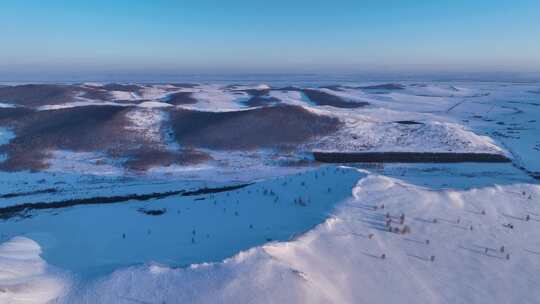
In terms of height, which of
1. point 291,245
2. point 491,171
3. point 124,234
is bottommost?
point 491,171

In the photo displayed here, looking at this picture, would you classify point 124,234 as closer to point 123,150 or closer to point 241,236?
point 241,236

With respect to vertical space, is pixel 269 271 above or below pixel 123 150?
above

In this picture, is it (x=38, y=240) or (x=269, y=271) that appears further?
(x=38, y=240)

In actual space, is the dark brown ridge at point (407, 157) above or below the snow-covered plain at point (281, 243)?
below

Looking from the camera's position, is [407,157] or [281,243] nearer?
[281,243]

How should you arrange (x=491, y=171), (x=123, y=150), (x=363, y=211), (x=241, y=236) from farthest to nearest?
(x=123, y=150), (x=491, y=171), (x=363, y=211), (x=241, y=236)

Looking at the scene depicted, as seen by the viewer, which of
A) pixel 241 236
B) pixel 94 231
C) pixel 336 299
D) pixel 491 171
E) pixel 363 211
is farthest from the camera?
pixel 491 171

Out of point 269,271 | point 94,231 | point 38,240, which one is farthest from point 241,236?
point 38,240

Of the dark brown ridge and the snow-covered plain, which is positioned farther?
the dark brown ridge

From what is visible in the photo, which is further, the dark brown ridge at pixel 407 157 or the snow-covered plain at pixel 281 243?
the dark brown ridge at pixel 407 157

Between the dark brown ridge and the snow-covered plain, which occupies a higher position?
the snow-covered plain

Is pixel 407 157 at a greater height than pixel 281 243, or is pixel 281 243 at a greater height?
pixel 281 243
